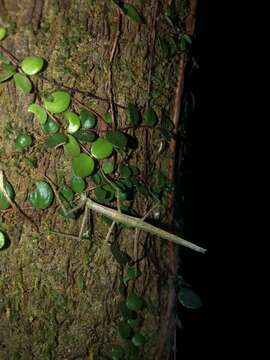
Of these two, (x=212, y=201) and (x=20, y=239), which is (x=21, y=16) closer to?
(x=20, y=239)

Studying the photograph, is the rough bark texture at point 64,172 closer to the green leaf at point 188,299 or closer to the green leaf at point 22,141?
the green leaf at point 22,141

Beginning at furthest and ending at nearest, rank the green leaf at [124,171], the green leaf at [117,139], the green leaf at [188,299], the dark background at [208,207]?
the dark background at [208,207], the green leaf at [188,299], the green leaf at [124,171], the green leaf at [117,139]

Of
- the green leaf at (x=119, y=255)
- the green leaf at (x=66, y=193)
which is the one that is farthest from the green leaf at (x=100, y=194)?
the green leaf at (x=119, y=255)

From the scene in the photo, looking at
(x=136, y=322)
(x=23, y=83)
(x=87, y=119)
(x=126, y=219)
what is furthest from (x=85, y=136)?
(x=136, y=322)

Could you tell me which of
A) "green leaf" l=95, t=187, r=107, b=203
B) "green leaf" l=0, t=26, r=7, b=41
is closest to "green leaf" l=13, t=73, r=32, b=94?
"green leaf" l=0, t=26, r=7, b=41

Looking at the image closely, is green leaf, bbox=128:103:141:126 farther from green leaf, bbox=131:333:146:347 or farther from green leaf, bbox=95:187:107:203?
green leaf, bbox=131:333:146:347

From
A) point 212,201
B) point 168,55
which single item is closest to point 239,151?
point 212,201
